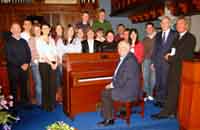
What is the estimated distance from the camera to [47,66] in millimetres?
4242

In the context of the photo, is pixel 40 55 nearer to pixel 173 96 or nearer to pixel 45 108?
pixel 45 108

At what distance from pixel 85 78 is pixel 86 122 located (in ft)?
1.97

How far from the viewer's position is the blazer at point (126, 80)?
3.56 metres

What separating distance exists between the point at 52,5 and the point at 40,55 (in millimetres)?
3440

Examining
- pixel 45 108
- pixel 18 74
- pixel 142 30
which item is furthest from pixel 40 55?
pixel 142 30

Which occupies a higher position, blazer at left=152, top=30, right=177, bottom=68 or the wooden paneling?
the wooden paneling

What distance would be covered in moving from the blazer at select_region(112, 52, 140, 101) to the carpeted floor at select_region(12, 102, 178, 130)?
417mm

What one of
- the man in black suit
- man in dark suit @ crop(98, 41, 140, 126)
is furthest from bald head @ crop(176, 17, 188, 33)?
the man in black suit

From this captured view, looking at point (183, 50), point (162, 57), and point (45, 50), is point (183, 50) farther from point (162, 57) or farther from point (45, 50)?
point (45, 50)

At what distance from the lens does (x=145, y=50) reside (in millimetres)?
4883

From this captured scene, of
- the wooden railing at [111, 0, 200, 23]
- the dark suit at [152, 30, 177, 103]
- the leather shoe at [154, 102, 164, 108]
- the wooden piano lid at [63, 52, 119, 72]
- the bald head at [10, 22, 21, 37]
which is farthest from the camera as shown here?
the wooden railing at [111, 0, 200, 23]

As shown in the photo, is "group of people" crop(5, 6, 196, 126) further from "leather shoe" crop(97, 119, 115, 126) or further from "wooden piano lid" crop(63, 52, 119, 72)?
"leather shoe" crop(97, 119, 115, 126)

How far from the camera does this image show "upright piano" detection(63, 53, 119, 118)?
384cm

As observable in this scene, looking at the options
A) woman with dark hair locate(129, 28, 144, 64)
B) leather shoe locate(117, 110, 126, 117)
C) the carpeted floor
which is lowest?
the carpeted floor
